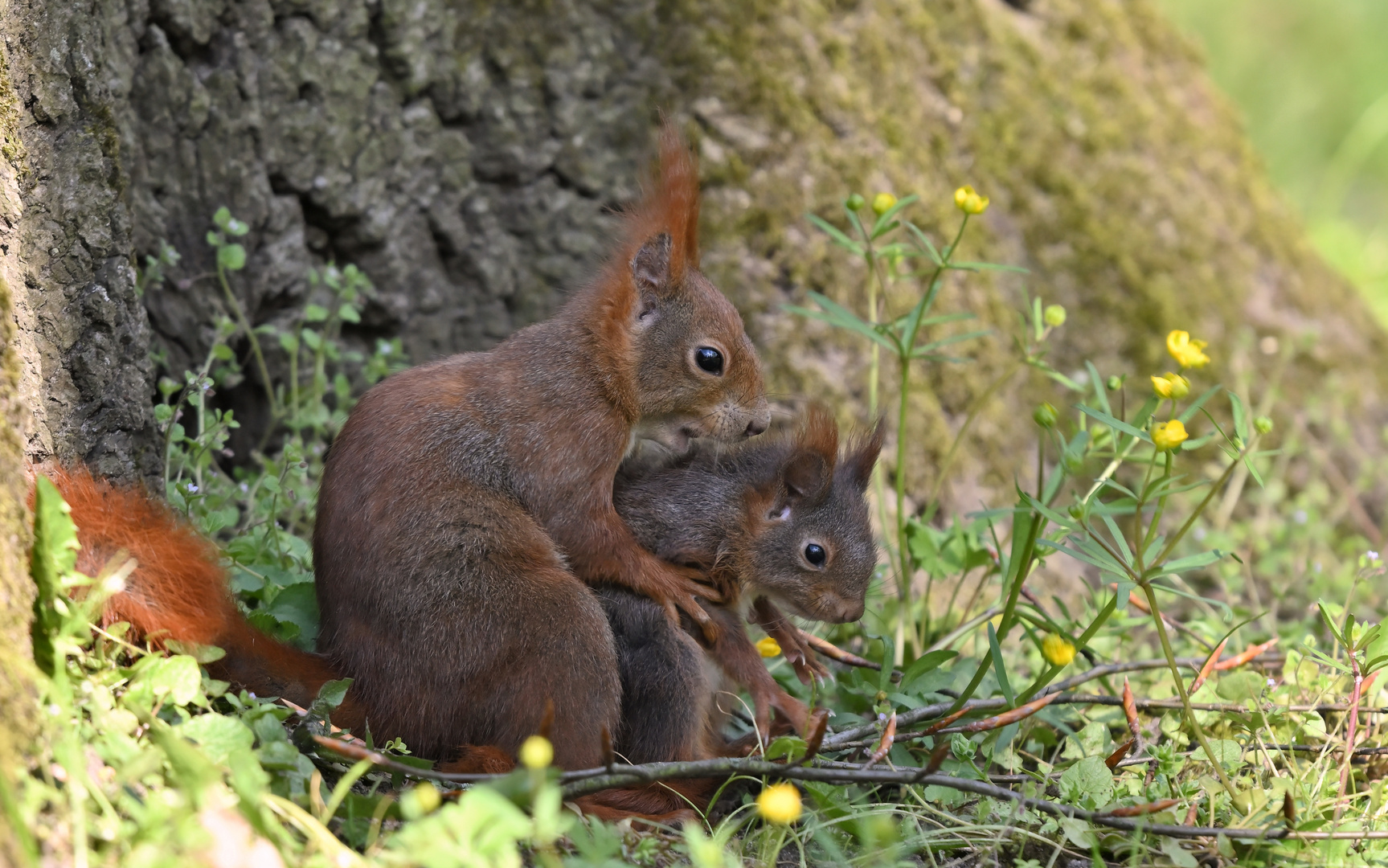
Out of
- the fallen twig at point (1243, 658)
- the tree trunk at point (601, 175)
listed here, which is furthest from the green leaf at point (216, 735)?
the fallen twig at point (1243, 658)

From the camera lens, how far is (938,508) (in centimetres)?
414

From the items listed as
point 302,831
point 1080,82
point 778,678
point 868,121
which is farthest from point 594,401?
point 1080,82

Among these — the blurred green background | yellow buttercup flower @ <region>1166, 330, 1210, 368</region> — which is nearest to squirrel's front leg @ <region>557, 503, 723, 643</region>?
yellow buttercup flower @ <region>1166, 330, 1210, 368</region>

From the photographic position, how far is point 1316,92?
8.53m

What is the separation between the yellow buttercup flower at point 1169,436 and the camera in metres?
2.27

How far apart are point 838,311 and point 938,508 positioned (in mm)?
1282

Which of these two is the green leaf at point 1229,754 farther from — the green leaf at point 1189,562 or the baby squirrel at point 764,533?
the baby squirrel at point 764,533

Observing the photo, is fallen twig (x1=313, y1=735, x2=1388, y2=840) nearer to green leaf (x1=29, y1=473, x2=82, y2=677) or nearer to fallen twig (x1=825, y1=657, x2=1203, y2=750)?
fallen twig (x1=825, y1=657, x2=1203, y2=750)

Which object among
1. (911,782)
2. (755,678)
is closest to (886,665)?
(755,678)

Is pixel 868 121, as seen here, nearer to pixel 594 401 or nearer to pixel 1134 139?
pixel 1134 139

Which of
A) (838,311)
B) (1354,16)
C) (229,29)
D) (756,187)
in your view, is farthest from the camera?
(1354,16)

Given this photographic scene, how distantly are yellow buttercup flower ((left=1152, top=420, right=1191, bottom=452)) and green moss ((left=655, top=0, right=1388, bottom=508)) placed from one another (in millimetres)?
1769

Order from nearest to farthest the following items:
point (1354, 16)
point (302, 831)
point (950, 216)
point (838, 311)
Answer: point (302, 831) < point (838, 311) < point (950, 216) < point (1354, 16)

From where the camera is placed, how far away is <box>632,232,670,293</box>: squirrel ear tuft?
2883 millimetres
